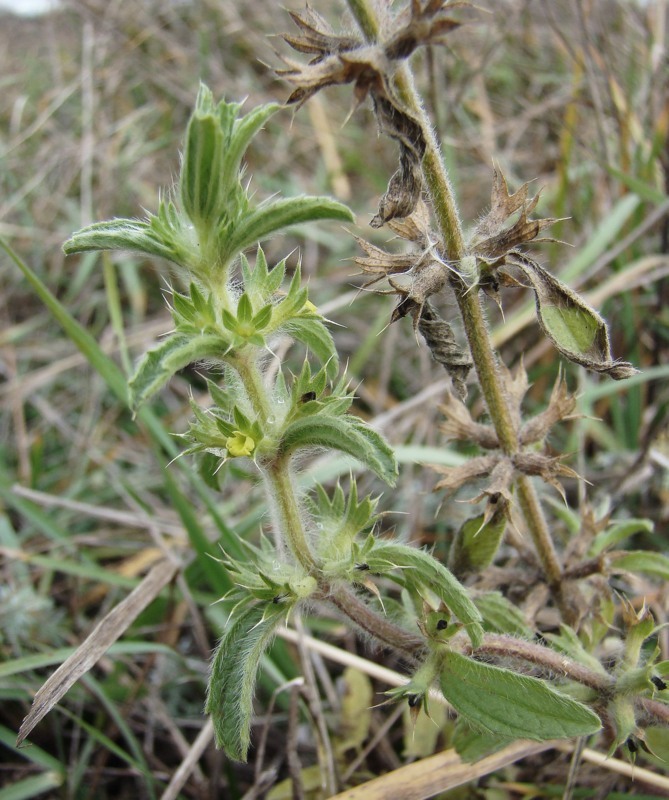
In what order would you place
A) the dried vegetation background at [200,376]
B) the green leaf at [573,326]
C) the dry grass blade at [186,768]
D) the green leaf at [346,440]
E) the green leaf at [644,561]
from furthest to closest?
the dried vegetation background at [200,376] → the dry grass blade at [186,768] → the green leaf at [644,561] → the green leaf at [573,326] → the green leaf at [346,440]

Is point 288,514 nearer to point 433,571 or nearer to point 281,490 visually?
point 281,490

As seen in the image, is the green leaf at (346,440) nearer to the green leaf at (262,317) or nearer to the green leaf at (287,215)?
the green leaf at (262,317)

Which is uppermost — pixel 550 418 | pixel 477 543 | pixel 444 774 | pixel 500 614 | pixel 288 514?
pixel 288 514

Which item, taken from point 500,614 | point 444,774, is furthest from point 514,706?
point 444,774

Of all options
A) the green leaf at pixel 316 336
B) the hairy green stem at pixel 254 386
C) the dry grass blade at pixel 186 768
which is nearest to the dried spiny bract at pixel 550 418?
the green leaf at pixel 316 336

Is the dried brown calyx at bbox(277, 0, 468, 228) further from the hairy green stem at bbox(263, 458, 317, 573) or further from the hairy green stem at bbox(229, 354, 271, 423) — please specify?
the hairy green stem at bbox(263, 458, 317, 573)

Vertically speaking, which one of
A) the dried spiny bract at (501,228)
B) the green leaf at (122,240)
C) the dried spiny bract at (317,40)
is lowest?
the dried spiny bract at (501,228)
